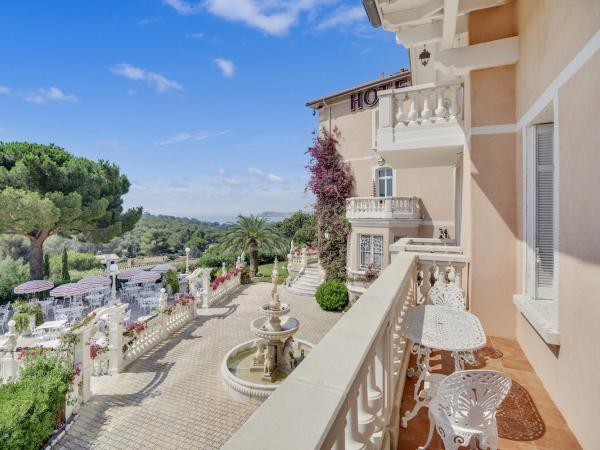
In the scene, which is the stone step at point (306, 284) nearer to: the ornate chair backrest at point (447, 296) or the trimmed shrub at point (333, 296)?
the trimmed shrub at point (333, 296)

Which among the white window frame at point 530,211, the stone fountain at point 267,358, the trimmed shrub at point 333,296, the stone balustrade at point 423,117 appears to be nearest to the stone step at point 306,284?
the trimmed shrub at point 333,296

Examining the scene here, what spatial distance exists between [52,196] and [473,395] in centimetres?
2626

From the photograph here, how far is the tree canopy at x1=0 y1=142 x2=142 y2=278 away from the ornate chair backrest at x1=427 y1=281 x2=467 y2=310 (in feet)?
79.5

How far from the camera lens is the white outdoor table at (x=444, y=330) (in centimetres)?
236

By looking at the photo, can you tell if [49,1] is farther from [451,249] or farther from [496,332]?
[496,332]

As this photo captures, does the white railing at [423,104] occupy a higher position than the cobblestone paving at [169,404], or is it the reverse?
the white railing at [423,104]

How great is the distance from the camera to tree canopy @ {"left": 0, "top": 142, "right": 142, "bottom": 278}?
62.8 feet

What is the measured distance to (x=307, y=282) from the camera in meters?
19.0

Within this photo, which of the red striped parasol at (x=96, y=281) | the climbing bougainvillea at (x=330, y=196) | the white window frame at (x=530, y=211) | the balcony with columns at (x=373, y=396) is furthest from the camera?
the climbing bougainvillea at (x=330, y=196)

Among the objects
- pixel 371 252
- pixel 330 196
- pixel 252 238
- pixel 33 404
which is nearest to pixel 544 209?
pixel 33 404

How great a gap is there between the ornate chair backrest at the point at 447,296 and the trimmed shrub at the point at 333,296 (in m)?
11.5

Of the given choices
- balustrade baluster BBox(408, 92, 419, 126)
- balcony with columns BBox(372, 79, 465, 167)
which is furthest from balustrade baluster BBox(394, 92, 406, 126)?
balustrade baluster BBox(408, 92, 419, 126)

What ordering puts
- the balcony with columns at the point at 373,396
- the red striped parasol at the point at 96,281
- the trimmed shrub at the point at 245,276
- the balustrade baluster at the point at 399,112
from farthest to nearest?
the trimmed shrub at the point at 245,276 < the red striped parasol at the point at 96,281 < the balustrade baluster at the point at 399,112 < the balcony with columns at the point at 373,396

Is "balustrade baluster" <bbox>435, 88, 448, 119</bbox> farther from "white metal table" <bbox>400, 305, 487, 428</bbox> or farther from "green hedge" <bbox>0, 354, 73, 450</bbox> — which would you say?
"green hedge" <bbox>0, 354, 73, 450</bbox>
